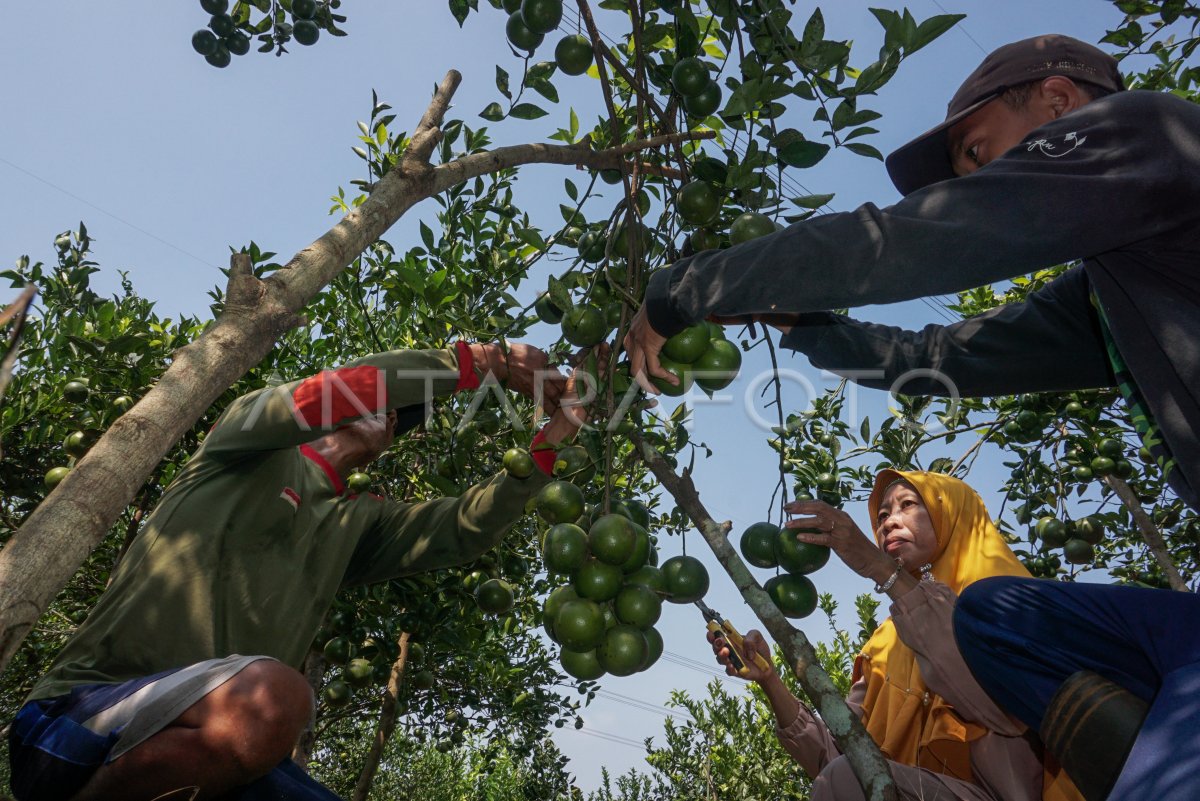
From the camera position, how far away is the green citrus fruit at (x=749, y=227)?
221cm

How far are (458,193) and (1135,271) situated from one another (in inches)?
124

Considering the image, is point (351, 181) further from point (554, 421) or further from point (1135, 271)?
point (1135, 271)

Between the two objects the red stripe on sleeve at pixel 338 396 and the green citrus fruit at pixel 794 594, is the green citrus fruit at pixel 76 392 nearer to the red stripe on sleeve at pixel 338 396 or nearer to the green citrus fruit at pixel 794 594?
the red stripe on sleeve at pixel 338 396

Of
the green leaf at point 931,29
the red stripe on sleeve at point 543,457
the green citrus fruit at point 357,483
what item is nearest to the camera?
the green leaf at point 931,29

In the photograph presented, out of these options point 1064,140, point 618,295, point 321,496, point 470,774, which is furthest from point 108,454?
point 470,774

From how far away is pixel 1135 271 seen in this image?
1.66 meters

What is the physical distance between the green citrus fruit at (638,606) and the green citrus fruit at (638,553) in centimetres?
6

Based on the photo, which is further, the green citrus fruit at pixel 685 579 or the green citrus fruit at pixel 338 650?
the green citrus fruit at pixel 338 650

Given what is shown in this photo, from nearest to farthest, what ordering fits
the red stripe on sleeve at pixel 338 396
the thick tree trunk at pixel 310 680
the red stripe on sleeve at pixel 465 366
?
1. the red stripe on sleeve at pixel 338 396
2. the red stripe on sleeve at pixel 465 366
3. the thick tree trunk at pixel 310 680

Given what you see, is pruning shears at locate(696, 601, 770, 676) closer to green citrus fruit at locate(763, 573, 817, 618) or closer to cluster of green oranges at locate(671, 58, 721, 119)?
green citrus fruit at locate(763, 573, 817, 618)

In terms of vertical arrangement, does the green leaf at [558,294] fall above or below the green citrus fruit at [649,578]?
above

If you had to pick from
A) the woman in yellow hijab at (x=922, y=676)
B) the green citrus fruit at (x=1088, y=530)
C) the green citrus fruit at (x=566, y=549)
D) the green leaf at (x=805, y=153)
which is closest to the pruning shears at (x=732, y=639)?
the woman in yellow hijab at (x=922, y=676)

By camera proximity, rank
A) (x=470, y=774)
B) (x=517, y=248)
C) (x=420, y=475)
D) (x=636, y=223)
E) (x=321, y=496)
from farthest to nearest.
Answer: (x=470, y=774) < (x=420, y=475) < (x=517, y=248) < (x=321, y=496) < (x=636, y=223)

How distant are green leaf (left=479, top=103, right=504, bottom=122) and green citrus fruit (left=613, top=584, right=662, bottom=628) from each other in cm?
152
